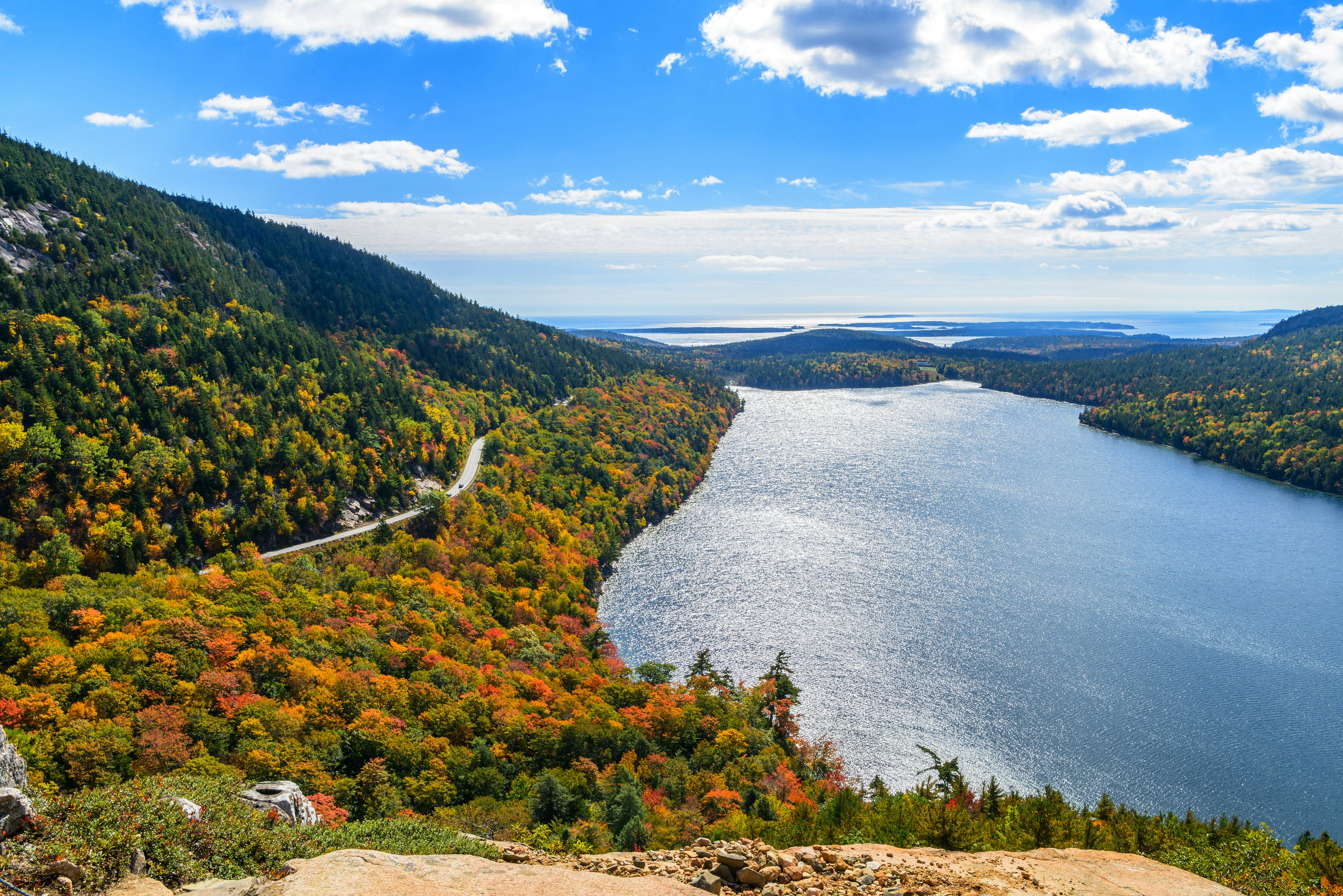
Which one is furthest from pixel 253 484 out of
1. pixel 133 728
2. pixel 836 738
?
pixel 836 738

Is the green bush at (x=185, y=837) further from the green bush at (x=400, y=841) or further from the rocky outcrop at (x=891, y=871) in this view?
the rocky outcrop at (x=891, y=871)

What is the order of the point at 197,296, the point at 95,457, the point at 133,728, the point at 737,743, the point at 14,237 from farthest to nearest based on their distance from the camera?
the point at 197,296, the point at 14,237, the point at 95,457, the point at 737,743, the point at 133,728

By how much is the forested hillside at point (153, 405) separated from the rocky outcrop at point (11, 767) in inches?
2767

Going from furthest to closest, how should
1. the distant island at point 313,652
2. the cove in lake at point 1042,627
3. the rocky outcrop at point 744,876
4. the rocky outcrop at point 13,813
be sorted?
1. the cove in lake at point 1042,627
2. the distant island at point 313,652
3. the rocky outcrop at point 744,876
4. the rocky outcrop at point 13,813

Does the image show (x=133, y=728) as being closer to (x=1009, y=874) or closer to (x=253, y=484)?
(x=1009, y=874)

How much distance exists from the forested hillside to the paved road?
9.96 ft

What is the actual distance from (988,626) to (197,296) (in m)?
181

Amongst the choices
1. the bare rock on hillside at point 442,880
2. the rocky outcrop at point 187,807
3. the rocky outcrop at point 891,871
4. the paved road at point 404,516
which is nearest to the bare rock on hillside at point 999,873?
the rocky outcrop at point 891,871

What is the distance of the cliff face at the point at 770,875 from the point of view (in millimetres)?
22312

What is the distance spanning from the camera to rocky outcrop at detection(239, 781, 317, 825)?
3466 centimetres

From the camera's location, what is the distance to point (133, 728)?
49.2 metres

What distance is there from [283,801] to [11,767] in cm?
1214

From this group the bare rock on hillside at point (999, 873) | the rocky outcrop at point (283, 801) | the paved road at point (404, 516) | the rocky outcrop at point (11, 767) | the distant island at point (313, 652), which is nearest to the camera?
the bare rock on hillside at point (999, 873)

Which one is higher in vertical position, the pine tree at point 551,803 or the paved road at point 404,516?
the paved road at point 404,516
